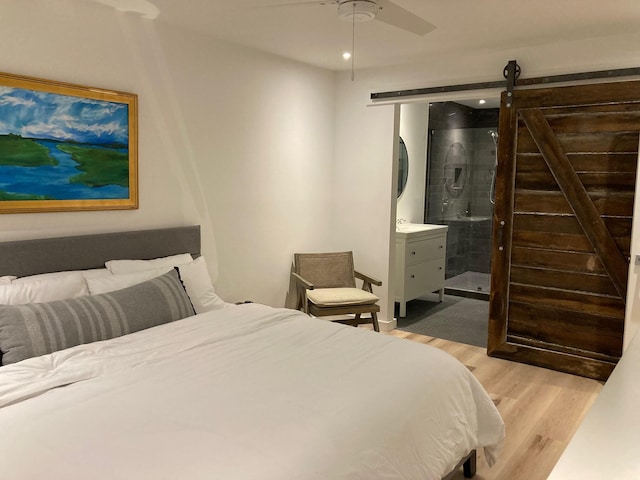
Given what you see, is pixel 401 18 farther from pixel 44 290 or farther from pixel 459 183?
pixel 459 183

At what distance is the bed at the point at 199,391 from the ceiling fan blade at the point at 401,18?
1752 mm

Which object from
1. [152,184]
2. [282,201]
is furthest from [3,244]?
[282,201]

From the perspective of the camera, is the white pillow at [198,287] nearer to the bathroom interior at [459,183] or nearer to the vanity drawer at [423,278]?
the vanity drawer at [423,278]

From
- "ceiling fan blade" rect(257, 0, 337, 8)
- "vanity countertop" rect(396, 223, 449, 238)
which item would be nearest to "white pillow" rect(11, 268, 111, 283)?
"ceiling fan blade" rect(257, 0, 337, 8)

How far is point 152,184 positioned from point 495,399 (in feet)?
8.94

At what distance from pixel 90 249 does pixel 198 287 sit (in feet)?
2.23

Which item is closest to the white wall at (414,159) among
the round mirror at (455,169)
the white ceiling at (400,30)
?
the round mirror at (455,169)

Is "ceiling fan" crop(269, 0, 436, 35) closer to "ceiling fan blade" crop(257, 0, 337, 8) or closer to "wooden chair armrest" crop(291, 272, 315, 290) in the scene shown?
"ceiling fan blade" crop(257, 0, 337, 8)

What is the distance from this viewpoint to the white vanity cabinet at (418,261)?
5242mm

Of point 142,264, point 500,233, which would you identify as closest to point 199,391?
point 142,264

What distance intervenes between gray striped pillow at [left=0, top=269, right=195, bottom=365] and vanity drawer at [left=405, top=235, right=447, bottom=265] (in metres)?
2.81

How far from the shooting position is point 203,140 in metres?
3.78

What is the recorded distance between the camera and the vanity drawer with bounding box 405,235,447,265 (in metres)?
5.30

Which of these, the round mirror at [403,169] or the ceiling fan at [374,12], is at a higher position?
the ceiling fan at [374,12]
